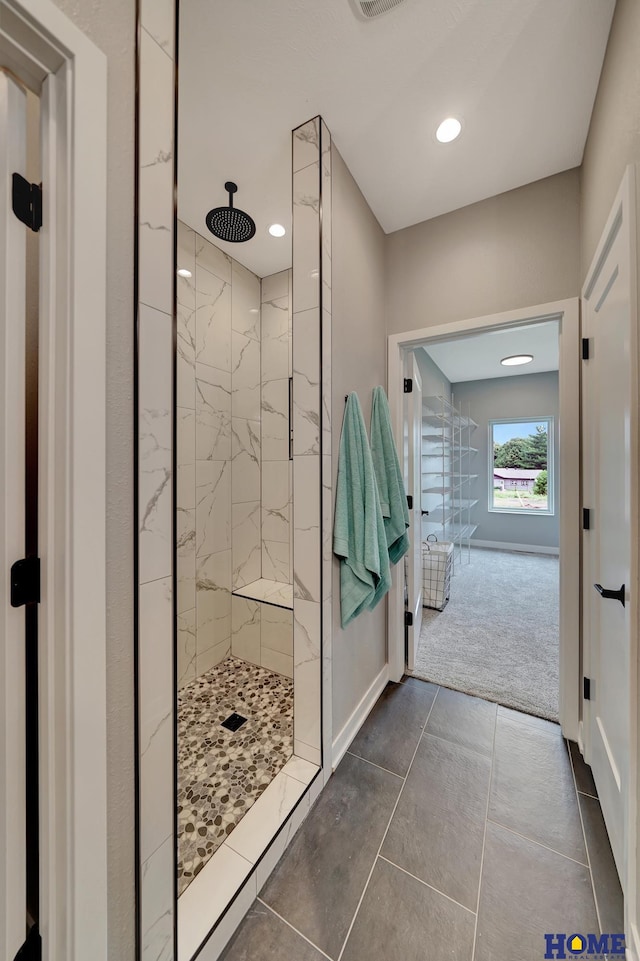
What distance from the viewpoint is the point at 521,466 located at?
18.6ft

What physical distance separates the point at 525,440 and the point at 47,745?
642 centimetres

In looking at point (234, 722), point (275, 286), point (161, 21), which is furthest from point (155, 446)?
point (275, 286)

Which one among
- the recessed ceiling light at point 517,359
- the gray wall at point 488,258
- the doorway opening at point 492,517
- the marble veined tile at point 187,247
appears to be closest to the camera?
the gray wall at point 488,258

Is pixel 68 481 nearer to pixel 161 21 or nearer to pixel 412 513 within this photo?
pixel 161 21

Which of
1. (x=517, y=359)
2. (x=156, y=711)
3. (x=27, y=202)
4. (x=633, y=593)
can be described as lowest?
(x=156, y=711)

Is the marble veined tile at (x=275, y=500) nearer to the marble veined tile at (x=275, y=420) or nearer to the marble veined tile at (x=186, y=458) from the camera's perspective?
the marble veined tile at (x=275, y=420)

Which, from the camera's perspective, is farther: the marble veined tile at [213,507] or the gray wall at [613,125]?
the marble veined tile at [213,507]

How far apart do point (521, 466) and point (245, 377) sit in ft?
16.4

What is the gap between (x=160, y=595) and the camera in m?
0.78

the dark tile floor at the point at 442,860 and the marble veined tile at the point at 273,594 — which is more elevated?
the marble veined tile at the point at 273,594

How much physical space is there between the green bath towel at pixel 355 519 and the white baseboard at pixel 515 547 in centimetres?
499

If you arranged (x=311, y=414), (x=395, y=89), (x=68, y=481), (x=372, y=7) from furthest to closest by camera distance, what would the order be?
(x=311, y=414) < (x=395, y=89) < (x=372, y=7) < (x=68, y=481)

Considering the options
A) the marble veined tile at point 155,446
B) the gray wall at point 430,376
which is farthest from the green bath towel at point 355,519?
the gray wall at point 430,376

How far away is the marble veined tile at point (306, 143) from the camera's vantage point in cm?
142
